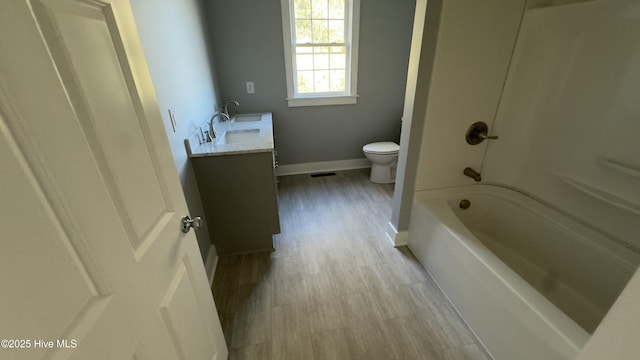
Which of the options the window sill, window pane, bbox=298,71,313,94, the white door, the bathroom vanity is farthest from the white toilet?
the white door

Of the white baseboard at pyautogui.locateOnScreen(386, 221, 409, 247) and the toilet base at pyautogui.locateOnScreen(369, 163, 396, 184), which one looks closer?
the white baseboard at pyautogui.locateOnScreen(386, 221, 409, 247)

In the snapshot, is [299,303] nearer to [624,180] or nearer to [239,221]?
[239,221]

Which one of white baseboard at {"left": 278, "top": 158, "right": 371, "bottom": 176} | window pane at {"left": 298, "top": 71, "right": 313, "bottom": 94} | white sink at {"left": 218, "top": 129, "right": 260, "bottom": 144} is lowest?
white baseboard at {"left": 278, "top": 158, "right": 371, "bottom": 176}

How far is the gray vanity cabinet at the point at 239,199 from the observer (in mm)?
1744

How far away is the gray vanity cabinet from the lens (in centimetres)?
174

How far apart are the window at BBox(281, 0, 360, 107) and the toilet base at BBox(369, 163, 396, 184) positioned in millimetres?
855

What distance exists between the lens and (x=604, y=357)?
0.60 meters

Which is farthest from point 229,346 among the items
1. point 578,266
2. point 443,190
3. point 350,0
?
point 350,0

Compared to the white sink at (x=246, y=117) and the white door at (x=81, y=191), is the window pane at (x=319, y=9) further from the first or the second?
the white door at (x=81, y=191)

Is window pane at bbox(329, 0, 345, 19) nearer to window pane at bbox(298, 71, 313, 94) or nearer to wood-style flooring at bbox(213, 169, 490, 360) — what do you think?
window pane at bbox(298, 71, 313, 94)

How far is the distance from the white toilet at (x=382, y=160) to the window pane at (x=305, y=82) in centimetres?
95

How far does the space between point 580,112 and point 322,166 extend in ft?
7.99

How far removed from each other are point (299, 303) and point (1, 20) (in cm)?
164

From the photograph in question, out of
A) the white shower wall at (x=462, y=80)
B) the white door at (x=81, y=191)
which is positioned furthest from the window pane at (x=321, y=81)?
the white door at (x=81, y=191)
